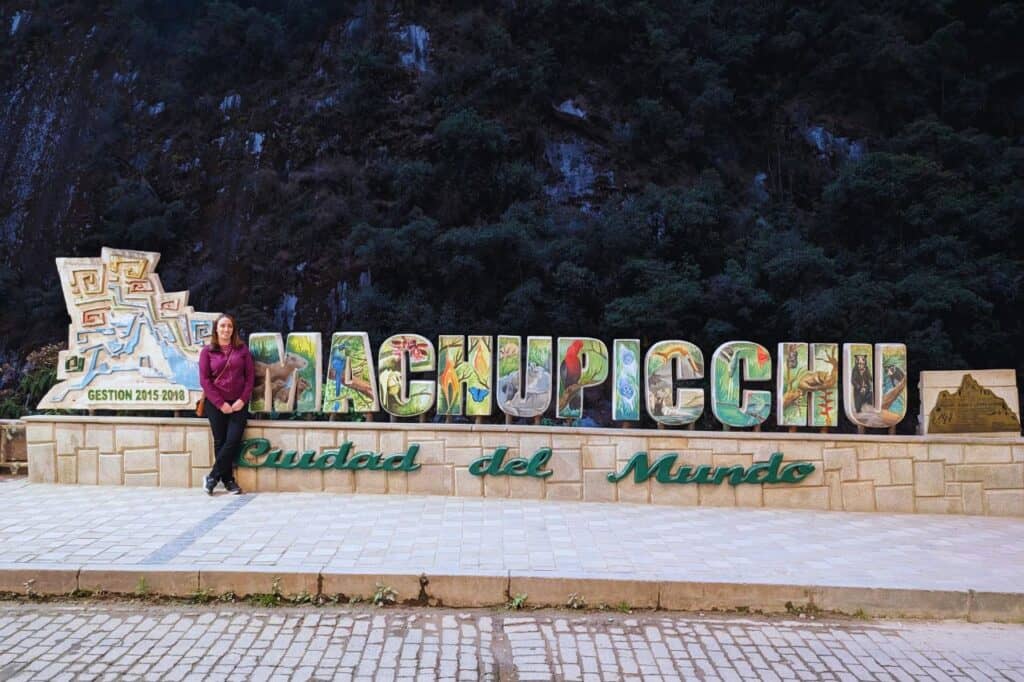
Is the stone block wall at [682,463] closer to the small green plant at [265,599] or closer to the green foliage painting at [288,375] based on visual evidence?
the green foliage painting at [288,375]

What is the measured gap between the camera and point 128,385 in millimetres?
8234

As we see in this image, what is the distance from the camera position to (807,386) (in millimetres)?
7852

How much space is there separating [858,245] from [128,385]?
19589 millimetres

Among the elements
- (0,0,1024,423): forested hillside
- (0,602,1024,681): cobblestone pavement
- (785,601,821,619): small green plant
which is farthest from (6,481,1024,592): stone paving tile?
(0,0,1024,423): forested hillside

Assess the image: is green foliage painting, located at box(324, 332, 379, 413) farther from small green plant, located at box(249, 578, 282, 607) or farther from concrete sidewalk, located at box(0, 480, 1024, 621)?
small green plant, located at box(249, 578, 282, 607)

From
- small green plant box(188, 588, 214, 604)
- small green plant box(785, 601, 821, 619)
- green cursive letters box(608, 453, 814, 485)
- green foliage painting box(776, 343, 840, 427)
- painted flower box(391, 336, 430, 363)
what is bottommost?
small green plant box(785, 601, 821, 619)

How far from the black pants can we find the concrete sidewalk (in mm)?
389

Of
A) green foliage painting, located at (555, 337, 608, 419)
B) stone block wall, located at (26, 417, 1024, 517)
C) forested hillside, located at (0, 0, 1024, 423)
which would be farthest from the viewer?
forested hillside, located at (0, 0, 1024, 423)

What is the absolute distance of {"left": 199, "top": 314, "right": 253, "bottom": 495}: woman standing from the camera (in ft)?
25.1

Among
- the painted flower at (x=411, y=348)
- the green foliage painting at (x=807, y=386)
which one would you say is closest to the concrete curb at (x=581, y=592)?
the green foliage painting at (x=807, y=386)

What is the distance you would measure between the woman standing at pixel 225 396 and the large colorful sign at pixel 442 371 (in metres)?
0.35

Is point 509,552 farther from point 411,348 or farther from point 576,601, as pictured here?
point 411,348

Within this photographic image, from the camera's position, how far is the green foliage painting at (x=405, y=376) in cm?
805

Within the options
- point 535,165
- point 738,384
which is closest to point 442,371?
point 738,384
